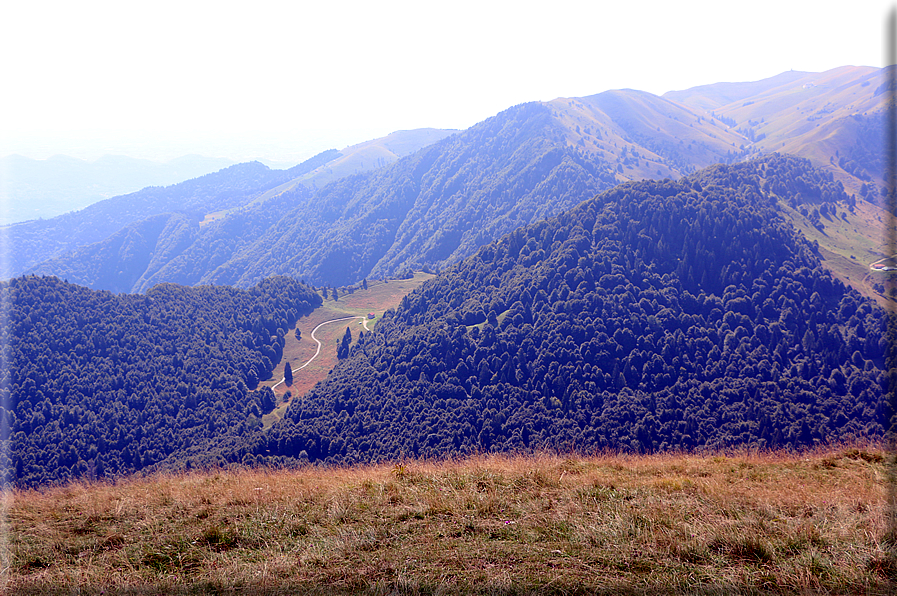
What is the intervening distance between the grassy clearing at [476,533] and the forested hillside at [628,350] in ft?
247

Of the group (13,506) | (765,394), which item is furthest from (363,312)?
(13,506)

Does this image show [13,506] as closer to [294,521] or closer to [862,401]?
[294,521]

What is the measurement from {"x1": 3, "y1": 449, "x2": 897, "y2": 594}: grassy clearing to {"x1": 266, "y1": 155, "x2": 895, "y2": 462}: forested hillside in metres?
75.4

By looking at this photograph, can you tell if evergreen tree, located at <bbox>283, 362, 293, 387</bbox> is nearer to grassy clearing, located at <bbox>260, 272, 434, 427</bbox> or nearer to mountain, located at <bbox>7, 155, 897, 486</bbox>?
grassy clearing, located at <bbox>260, 272, 434, 427</bbox>

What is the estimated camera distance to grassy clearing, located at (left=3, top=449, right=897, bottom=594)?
22.4ft

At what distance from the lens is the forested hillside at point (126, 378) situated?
329ft

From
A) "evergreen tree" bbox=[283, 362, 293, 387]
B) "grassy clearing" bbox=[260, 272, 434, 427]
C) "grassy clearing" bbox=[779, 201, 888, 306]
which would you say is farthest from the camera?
"evergreen tree" bbox=[283, 362, 293, 387]

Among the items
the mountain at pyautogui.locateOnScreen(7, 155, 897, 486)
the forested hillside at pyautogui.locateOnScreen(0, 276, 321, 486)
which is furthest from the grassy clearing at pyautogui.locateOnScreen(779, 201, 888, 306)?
the forested hillside at pyautogui.locateOnScreen(0, 276, 321, 486)

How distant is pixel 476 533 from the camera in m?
8.52

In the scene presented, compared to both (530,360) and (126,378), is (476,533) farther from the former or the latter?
(126,378)

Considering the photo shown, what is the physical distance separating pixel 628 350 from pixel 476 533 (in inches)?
4575

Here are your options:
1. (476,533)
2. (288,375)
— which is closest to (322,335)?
(288,375)

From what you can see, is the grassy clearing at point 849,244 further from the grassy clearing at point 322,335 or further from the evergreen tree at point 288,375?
the evergreen tree at point 288,375

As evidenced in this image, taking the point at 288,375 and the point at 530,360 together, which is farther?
the point at 288,375
